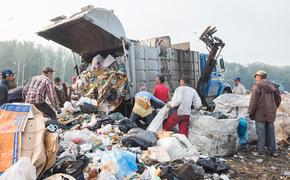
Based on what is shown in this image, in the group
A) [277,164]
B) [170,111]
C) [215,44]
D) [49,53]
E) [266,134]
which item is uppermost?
[49,53]

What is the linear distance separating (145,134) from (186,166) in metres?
1.08

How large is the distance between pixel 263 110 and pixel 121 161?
311cm

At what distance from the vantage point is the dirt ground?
4477mm

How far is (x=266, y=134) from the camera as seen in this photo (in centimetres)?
574

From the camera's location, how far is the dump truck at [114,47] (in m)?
6.88

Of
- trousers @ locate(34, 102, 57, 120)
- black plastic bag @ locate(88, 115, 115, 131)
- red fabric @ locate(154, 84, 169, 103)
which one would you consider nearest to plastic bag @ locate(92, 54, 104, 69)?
red fabric @ locate(154, 84, 169, 103)

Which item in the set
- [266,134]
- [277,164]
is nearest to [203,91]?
[266,134]

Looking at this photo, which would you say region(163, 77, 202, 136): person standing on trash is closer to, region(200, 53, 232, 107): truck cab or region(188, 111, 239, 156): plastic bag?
region(188, 111, 239, 156): plastic bag

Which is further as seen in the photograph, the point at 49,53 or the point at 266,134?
the point at 49,53

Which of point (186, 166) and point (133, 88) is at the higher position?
point (133, 88)

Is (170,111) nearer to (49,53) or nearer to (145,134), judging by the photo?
(145,134)

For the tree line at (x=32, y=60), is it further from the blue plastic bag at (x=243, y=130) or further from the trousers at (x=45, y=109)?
the trousers at (x=45, y=109)

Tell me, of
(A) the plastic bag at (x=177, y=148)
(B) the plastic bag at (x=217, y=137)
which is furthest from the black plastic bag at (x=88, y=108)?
(A) the plastic bag at (x=177, y=148)

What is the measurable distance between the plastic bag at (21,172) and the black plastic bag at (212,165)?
96.0 inches
